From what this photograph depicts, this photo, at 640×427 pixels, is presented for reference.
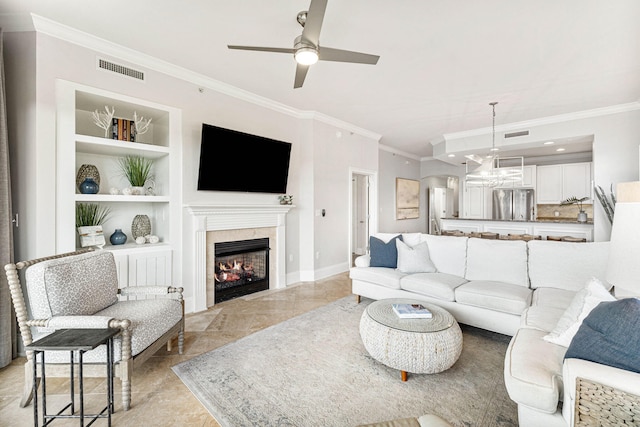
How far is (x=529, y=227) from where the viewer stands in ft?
17.1

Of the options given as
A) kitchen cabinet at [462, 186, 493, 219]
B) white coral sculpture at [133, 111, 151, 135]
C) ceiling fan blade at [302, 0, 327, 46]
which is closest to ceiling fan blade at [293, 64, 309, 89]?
ceiling fan blade at [302, 0, 327, 46]

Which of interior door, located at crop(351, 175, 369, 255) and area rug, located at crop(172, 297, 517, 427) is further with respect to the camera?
interior door, located at crop(351, 175, 369, 255)

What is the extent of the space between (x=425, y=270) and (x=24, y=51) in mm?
4529

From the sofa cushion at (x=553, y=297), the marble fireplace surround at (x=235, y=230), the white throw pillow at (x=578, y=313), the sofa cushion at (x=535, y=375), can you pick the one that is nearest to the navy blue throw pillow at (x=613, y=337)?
the sofa cushion at (x=535, y=375)

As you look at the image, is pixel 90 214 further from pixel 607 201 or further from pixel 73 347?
pixel 607 201

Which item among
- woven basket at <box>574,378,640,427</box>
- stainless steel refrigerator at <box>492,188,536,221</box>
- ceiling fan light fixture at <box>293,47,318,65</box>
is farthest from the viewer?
stainless steel refrigerator at <box>492,188,536,221</box>

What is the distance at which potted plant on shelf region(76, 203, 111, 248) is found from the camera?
2.91 meters

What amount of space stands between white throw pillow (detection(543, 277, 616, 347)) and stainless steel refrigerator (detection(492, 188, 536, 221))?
228 inches

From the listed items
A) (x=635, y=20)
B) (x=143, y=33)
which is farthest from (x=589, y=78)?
(x=143, y=33)

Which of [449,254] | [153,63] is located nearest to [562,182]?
[449,254]

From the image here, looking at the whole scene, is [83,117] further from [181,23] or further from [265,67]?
[265,67]

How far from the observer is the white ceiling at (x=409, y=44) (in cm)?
233

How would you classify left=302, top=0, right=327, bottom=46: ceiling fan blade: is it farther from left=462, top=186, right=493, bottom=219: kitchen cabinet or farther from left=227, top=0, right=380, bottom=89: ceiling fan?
left=462, top=186, right=493, bottom=219: kitchen cabinet

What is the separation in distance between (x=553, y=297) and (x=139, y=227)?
168 inches
